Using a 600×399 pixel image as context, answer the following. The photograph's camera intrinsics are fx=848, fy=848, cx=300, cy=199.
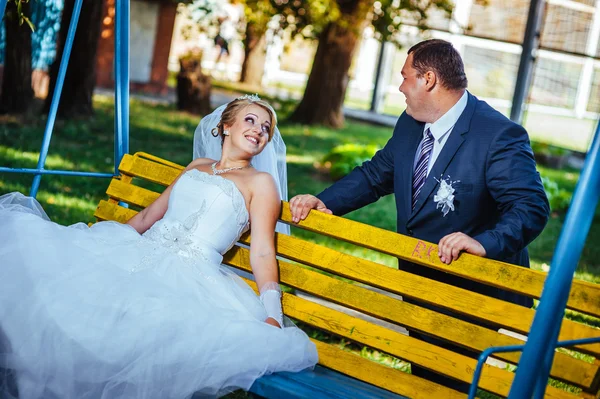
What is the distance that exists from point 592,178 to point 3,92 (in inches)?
421

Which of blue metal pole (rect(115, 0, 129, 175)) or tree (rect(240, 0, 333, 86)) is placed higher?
tree (rect(240, 0, 333, 86))

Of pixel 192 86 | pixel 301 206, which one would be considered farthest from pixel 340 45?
pixel 301 206

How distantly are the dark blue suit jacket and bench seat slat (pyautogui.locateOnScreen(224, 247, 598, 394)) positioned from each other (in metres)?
0.33

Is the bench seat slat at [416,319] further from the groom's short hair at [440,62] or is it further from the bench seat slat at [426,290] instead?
the groom's short hair at [440,62]

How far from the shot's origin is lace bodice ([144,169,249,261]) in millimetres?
3996

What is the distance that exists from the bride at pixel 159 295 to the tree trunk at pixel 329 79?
1242cm

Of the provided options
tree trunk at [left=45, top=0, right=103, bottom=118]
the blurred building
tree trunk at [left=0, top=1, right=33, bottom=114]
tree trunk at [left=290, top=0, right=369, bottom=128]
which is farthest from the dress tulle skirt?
the blurred building

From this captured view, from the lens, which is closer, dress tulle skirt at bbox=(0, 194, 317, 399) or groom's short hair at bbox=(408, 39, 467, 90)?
dress tulle skirt at bbox=(0, 194, 317, 399)

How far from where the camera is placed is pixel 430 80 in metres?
3.82

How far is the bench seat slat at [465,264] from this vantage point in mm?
3156

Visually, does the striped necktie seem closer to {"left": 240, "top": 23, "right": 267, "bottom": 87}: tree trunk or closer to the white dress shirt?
the white dress shirt

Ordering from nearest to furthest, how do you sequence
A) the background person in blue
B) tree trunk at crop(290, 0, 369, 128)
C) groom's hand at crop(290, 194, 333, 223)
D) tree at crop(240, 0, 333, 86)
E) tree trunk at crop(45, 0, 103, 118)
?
the background person in blue
groom's hand at crop(290, 194, 333, 223)
tree trunk at crop(45, 0, 103, 118)
tree at crop(240, 0, 333, 86)
tree trunk at crop(290, 0, 369, 128)

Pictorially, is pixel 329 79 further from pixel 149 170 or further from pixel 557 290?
pixel 557 290

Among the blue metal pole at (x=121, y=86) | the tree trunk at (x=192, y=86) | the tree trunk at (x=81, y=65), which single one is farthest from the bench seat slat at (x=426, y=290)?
the tree trunk at (x=192, y=86)
